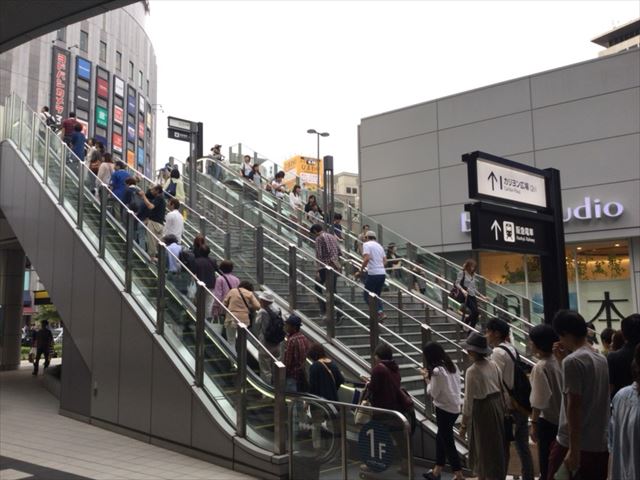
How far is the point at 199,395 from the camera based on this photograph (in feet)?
24.9

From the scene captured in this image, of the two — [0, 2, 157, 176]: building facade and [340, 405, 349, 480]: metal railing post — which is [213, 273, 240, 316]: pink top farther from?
[0, 2, 157, 176]: building facade

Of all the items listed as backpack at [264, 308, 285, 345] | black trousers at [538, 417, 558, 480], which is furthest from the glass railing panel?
black trousers at [538, 417, 558, 480]

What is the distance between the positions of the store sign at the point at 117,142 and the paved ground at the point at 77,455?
57570 millimetres

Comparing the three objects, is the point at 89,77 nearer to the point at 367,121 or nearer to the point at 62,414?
the point at 367,121

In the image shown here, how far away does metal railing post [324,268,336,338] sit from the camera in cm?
891

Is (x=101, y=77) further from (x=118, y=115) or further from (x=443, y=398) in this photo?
(x=443, y=398)

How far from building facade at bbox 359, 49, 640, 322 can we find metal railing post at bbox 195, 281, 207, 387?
11014 millimetres

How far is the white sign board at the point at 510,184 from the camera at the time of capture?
17.7 feet

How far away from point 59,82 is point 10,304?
1578 inches

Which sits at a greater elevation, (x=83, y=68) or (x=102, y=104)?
(x=83, y=68)

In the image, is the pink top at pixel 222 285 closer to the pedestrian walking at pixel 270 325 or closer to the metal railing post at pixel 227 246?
the pedestrian walking at pixel 270 325

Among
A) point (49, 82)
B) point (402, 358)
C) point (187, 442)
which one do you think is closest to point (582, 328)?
point (402, 358)

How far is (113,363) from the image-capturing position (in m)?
9.38

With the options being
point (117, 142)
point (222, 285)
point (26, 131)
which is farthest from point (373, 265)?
point (117, 142)
